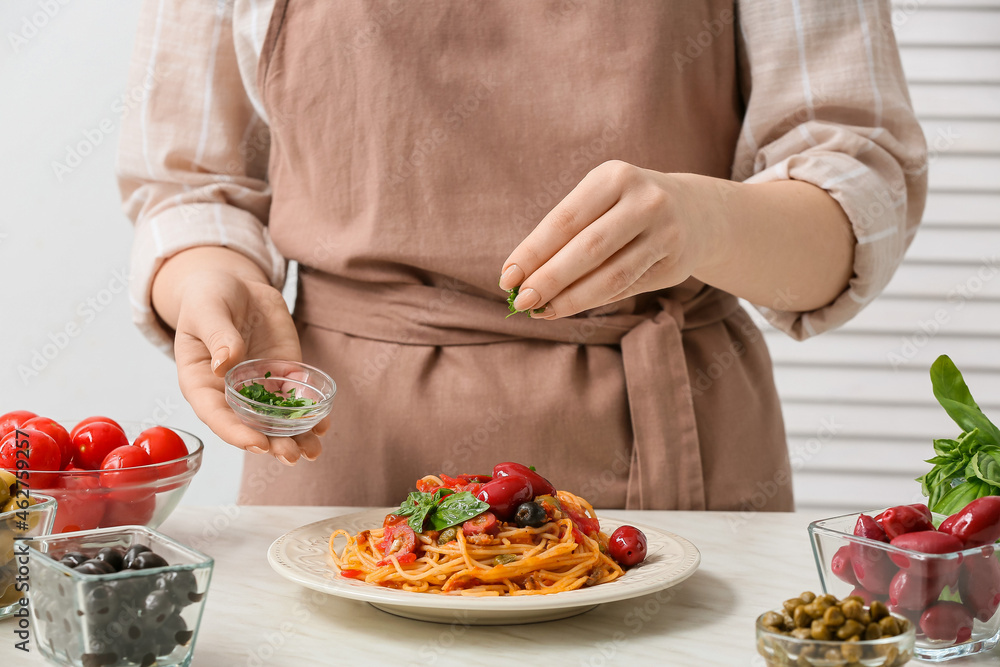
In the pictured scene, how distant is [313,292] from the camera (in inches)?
56.4

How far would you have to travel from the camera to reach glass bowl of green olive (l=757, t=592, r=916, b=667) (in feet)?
2.13

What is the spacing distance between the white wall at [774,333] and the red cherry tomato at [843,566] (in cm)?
212

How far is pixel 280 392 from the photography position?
1.17m

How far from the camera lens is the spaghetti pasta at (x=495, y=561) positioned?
91 cm

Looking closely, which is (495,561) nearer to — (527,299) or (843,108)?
(527,299)

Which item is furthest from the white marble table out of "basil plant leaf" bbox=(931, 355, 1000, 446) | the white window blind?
the white window blind

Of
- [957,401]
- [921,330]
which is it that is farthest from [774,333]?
[957,401]

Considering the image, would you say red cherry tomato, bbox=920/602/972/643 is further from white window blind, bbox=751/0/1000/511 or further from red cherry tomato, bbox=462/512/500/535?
white window blind, bbox=751/0/1000/511

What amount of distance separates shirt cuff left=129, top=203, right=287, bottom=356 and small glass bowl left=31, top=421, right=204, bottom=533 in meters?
0.46
